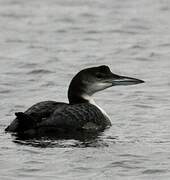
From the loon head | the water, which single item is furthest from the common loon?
the water

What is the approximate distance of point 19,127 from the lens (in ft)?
39.2

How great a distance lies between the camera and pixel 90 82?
13188 millimetres

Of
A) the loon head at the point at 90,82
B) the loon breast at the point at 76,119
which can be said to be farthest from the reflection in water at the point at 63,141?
the loon head at the point at 90,82

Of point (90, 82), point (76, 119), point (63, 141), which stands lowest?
point (63, 141)

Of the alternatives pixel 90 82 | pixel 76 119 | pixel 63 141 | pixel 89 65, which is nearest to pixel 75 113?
pixel 76 119

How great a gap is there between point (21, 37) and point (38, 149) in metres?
8.21

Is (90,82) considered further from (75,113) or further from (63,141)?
(63,141)

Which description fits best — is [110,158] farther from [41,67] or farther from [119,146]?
[41,67]

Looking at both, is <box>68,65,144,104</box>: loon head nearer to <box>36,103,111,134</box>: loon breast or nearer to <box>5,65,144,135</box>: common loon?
<box>5,65,144,135</box>: common loon

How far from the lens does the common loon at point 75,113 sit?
39.1 feet

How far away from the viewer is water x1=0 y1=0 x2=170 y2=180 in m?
10.7

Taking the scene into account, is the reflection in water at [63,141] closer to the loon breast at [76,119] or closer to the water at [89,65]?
the water at [89,65]

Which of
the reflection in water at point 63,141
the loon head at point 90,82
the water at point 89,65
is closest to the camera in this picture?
the water at point 89,65

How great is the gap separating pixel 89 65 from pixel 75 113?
501 centimetres
